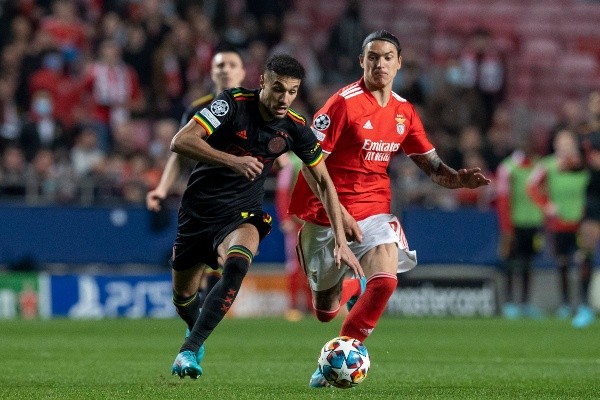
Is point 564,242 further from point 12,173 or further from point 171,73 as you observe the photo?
point 12,173

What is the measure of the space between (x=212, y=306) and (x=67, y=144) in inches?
414

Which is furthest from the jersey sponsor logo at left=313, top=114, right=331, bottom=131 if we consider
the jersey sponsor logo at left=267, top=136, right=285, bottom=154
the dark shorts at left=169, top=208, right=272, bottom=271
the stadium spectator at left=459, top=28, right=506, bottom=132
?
the stadium spectator at left=459, top=28, right=506, bottom=132

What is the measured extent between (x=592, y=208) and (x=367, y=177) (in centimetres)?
735

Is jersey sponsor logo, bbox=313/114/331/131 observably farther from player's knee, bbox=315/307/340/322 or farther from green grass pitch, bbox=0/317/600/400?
green grass pitch, bbox=0/317/600/400

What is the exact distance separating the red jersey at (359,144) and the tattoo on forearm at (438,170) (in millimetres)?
72

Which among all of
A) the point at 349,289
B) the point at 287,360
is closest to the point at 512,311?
the point at 287,360

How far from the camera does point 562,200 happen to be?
17.6m

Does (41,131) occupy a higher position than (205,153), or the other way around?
(205,153)

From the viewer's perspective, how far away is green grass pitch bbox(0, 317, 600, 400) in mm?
7734

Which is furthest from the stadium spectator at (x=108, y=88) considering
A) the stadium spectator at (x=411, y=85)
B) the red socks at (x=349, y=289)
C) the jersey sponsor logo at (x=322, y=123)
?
the jersey sponsor logo at (x=322, y=123)

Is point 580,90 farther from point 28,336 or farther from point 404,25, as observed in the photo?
point 28,336

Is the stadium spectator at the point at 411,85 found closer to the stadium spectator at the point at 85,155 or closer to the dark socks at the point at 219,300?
the stadium spectator at the point at 85,155

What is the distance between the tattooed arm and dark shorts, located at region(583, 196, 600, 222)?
22.6ft

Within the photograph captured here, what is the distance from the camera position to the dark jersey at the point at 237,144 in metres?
8.14
